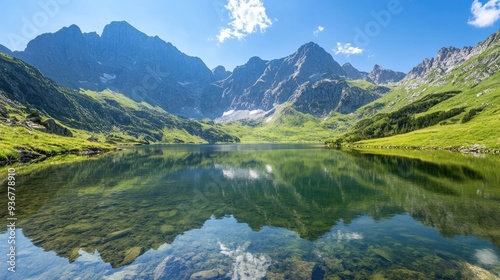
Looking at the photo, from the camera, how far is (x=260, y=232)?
2680 centimetres

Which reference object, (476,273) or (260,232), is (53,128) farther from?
(476,273)

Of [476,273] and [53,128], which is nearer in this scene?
[476,273]

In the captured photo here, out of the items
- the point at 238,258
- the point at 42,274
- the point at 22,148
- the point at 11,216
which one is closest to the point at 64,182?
the point at 11,216

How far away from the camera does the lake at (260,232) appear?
18453 mm

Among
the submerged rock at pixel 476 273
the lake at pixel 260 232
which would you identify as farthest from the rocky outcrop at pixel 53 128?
the submerged rock at pixel 476 273

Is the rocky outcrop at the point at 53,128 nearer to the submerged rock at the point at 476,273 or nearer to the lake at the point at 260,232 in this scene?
the lake at the point at 260,232

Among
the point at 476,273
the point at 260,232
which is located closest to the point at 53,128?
the point at 260,232

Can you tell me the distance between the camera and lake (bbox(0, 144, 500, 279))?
18.5 m

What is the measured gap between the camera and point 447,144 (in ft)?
436

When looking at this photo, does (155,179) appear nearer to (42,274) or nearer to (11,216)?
(11,216)

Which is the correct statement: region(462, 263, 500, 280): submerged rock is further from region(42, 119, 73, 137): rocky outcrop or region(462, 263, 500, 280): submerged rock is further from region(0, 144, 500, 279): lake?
region(42, 119, 73, 137): rocky outcrop

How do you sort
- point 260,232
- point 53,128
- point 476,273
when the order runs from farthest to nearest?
point 53,128 < point 260,232 < point 476,273

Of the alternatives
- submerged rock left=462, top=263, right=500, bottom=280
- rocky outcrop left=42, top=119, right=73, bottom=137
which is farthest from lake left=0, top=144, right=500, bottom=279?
rocky outcrop left=42, top=119, right=73, bottom=137

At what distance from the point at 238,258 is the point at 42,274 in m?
13.8
